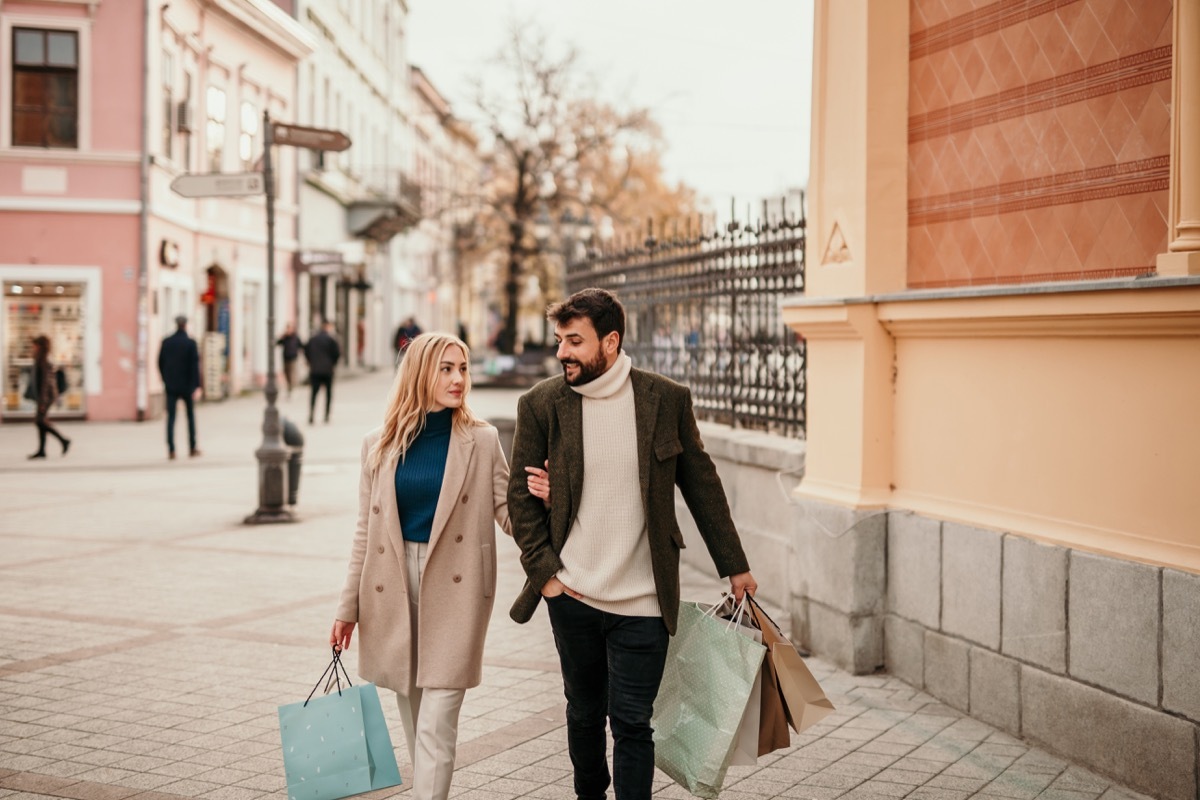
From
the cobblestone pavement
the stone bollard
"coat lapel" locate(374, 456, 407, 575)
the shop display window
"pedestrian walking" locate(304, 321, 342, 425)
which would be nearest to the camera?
"coat lapel" locate(374, 456, 407, 575)

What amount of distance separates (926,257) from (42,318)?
20.9 meters

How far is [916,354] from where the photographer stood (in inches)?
257

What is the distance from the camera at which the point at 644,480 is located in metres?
4.18

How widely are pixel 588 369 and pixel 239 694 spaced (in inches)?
122

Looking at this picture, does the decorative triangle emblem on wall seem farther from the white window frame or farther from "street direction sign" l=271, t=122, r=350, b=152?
the white window frame

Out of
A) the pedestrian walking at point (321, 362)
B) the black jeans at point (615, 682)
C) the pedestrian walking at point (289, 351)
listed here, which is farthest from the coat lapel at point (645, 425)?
the pedestrian walking at point (289, 351)

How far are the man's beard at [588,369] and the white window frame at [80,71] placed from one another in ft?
74.1

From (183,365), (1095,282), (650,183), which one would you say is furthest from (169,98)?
(1095,282)

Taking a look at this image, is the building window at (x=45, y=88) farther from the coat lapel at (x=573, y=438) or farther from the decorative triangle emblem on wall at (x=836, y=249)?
the coat lapel at (x=573, y=438)

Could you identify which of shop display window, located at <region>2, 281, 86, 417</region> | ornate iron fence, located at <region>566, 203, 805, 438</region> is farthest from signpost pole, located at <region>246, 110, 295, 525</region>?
shop display window, located at <region>2, 281, 86, 417</region>

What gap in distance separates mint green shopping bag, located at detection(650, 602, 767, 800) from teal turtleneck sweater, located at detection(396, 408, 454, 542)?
36.3 inches

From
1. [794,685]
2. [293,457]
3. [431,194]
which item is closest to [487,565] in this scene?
[794,685]

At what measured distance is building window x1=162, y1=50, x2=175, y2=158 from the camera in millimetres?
25828

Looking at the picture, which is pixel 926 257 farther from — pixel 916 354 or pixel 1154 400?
pixel 1154 400
